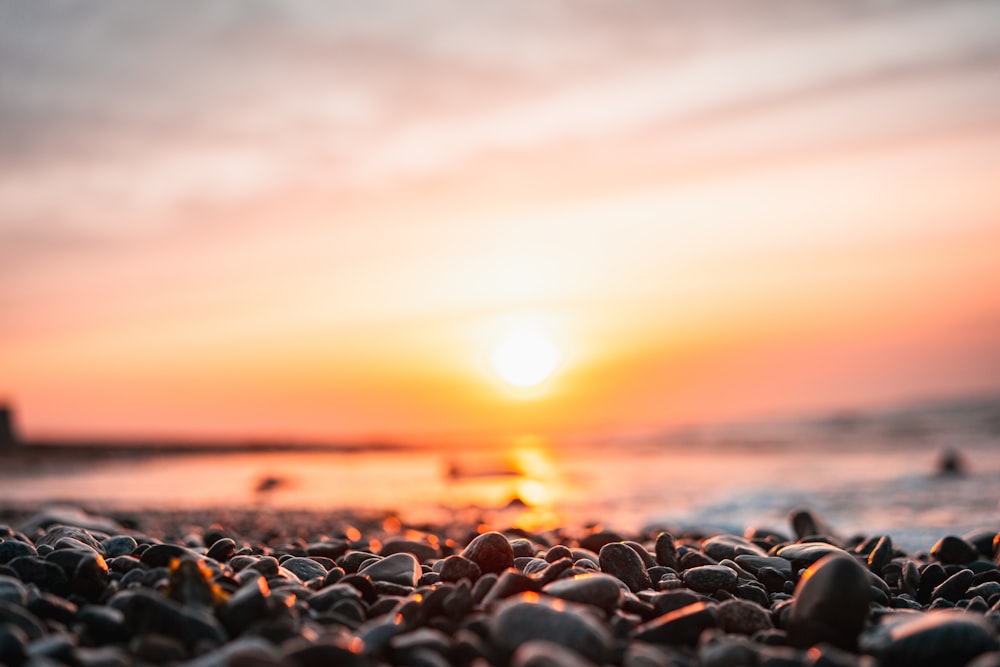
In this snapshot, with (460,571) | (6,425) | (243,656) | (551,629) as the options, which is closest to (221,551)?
(460,571)

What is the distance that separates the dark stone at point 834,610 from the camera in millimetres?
3523

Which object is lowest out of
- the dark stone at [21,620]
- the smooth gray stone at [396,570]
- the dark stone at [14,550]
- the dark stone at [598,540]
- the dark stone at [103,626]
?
the dark stone at [598,540]

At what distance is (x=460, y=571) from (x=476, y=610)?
754mm

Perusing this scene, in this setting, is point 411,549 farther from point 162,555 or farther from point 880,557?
point 880,557

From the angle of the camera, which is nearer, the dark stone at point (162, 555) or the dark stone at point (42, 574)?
the dark stone at point (42, 574)

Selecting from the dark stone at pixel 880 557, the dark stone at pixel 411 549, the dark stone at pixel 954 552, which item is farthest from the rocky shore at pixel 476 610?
the dark stone at pixel 954 552

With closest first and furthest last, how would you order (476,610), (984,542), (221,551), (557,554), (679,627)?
(679,627)
(476,610)
(557,554)
(221,551)
(984,542)

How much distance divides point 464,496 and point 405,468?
9.00 meters

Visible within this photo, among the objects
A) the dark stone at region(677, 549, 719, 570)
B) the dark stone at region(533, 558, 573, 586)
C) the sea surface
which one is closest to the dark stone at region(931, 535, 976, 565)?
the sea surface

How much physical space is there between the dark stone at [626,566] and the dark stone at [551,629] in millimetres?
1407

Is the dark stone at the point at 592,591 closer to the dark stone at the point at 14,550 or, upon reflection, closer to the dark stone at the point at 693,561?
the dark stone at the point at 693,561

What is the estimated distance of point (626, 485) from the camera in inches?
631

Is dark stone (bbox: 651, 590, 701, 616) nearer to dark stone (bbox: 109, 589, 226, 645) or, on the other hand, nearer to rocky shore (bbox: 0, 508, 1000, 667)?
rocky shore (bbox: 0, 508, 1000, 667)

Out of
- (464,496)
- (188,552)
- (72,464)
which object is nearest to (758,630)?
(188,552)
